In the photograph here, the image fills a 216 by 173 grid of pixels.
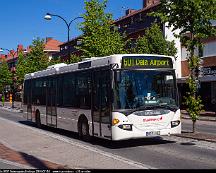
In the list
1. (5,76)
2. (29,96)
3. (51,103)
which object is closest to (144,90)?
(51,103)

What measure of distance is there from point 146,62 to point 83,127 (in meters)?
3.83

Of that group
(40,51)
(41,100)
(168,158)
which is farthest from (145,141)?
(40,51)

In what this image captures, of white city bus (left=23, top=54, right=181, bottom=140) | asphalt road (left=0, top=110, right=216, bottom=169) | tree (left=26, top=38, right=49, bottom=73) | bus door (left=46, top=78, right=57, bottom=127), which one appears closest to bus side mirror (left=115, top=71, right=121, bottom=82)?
white city bus (left=23, top=54, right=181, bottom=140)

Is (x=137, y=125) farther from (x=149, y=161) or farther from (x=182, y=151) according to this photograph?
(x=149, y=161)

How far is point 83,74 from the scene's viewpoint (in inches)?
663

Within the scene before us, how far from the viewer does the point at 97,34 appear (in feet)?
114

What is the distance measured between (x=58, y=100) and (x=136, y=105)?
658cm

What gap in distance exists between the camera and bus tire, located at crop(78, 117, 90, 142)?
16.5 m

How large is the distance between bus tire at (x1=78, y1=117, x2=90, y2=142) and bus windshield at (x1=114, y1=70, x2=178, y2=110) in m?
2.90

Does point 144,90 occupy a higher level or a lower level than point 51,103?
higher

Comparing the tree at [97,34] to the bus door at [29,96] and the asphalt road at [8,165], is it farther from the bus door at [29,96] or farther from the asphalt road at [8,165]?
the asphalt road at [8,165]

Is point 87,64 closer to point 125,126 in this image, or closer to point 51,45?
Answer: point 125,126

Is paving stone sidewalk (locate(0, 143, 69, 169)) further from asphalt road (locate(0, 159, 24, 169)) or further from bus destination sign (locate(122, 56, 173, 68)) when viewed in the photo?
bus destination sign (locate(122, 56, 173, 68))

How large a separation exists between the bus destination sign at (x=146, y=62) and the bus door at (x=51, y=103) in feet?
21.5
